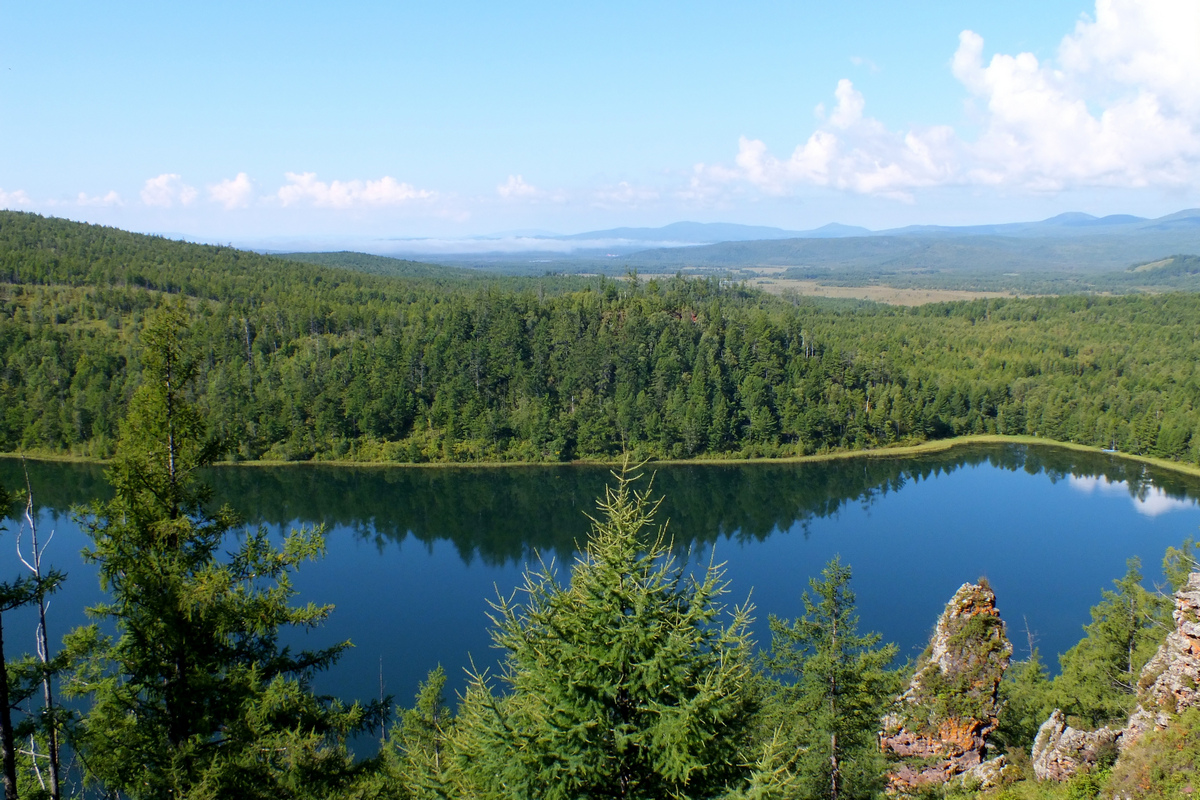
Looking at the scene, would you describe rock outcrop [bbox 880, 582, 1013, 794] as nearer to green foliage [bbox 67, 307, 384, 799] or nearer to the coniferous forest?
the coniferous forest

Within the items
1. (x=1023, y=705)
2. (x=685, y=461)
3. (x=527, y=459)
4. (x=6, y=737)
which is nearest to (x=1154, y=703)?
(x=1023, y=705)

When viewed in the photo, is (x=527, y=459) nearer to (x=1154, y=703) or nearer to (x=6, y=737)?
(x=1154, y=703)

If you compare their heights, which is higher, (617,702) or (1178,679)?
(617,702)

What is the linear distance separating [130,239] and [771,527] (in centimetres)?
11547

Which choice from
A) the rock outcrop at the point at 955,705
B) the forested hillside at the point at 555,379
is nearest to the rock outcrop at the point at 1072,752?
the rock outcrop at the point at 955,705

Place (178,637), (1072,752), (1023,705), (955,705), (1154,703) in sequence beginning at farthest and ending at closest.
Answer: (1023,705)
(955,705)
(1072,752)
(1154,703)
(178,637)

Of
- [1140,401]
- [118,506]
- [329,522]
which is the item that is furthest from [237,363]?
[1140,401]

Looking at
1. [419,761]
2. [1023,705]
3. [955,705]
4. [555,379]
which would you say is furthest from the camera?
[555,379]

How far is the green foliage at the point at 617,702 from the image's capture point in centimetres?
613

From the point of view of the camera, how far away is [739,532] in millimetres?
49219

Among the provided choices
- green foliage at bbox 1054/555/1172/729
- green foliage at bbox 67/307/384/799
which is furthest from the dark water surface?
green foliage at bbox 67/307/384/799

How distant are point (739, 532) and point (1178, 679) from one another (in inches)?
1527

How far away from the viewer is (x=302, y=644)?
3281 cm

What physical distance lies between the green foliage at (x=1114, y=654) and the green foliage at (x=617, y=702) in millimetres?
15738
